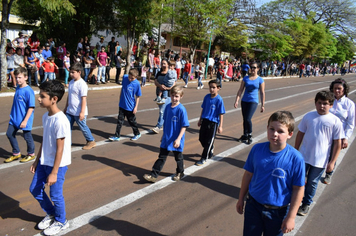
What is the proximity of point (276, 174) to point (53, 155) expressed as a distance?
243 cm

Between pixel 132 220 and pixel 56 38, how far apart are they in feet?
51.6

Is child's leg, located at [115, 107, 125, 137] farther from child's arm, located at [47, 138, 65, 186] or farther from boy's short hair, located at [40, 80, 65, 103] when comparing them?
child's arm, located at [47, 138, 65, 186]

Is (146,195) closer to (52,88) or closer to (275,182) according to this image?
(52,88)

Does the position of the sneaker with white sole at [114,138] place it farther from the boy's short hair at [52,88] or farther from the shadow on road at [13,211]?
the boy's short hair at [52,88]

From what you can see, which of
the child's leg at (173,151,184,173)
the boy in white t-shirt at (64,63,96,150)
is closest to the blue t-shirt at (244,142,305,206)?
the child's leg at (173,151,184,173)

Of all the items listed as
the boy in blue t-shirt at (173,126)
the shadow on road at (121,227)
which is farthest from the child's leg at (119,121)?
the shadow on road at (121,227)

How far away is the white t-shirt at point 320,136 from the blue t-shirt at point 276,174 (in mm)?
1578

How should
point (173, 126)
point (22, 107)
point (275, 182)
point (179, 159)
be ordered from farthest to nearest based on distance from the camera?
point (22, 107) < point (179, 159) < point (173, 126) < point (275, 182)

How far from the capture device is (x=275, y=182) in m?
2.56

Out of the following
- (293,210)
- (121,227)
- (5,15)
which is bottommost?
(121,227)

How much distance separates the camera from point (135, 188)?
15.2 feet

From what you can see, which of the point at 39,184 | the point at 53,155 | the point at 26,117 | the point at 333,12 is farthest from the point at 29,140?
the point at 333,12

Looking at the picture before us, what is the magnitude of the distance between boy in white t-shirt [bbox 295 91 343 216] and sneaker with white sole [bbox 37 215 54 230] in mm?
3459

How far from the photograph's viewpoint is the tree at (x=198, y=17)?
784 inches
